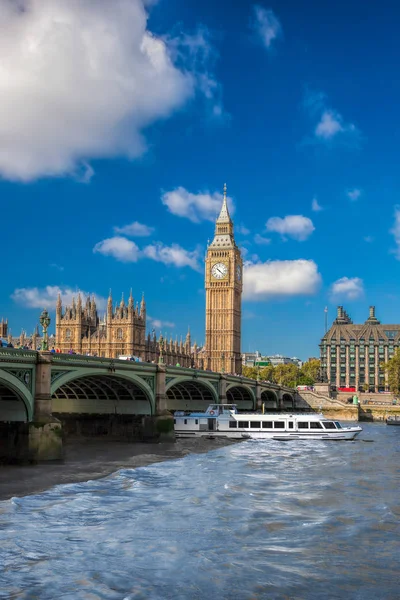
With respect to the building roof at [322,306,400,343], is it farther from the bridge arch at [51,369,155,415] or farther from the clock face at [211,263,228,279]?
the bridge arch at [51,369,155,415]

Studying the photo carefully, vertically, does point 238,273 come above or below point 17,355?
above

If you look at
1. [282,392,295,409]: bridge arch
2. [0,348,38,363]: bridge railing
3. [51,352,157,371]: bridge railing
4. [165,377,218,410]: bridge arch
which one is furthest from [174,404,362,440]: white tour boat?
[282,392,295,409]: bridge arch

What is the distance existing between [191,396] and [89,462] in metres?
37.9

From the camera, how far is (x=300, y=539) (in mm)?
21031

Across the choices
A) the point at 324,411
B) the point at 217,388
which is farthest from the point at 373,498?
the point at 324,411

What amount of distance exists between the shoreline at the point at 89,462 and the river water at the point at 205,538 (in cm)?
160

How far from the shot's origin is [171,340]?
5404 inches

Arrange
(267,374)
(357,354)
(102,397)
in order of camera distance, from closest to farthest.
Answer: (102,397)
(267,374)
(357,354)

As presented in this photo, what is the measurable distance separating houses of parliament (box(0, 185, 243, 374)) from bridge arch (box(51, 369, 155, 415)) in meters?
26.4

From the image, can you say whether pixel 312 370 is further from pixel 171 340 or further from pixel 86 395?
pixel 86 395

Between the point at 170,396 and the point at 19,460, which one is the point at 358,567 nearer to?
the point at 19,460

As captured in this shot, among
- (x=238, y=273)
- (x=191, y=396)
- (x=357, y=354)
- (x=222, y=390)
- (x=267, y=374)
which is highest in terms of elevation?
(x=238, y=273)

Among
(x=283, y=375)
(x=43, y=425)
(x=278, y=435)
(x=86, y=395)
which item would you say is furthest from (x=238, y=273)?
(x=43, y=425)

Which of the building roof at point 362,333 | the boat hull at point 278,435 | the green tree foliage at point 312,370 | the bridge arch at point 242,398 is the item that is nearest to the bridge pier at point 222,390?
the boat hull at point 278,435
